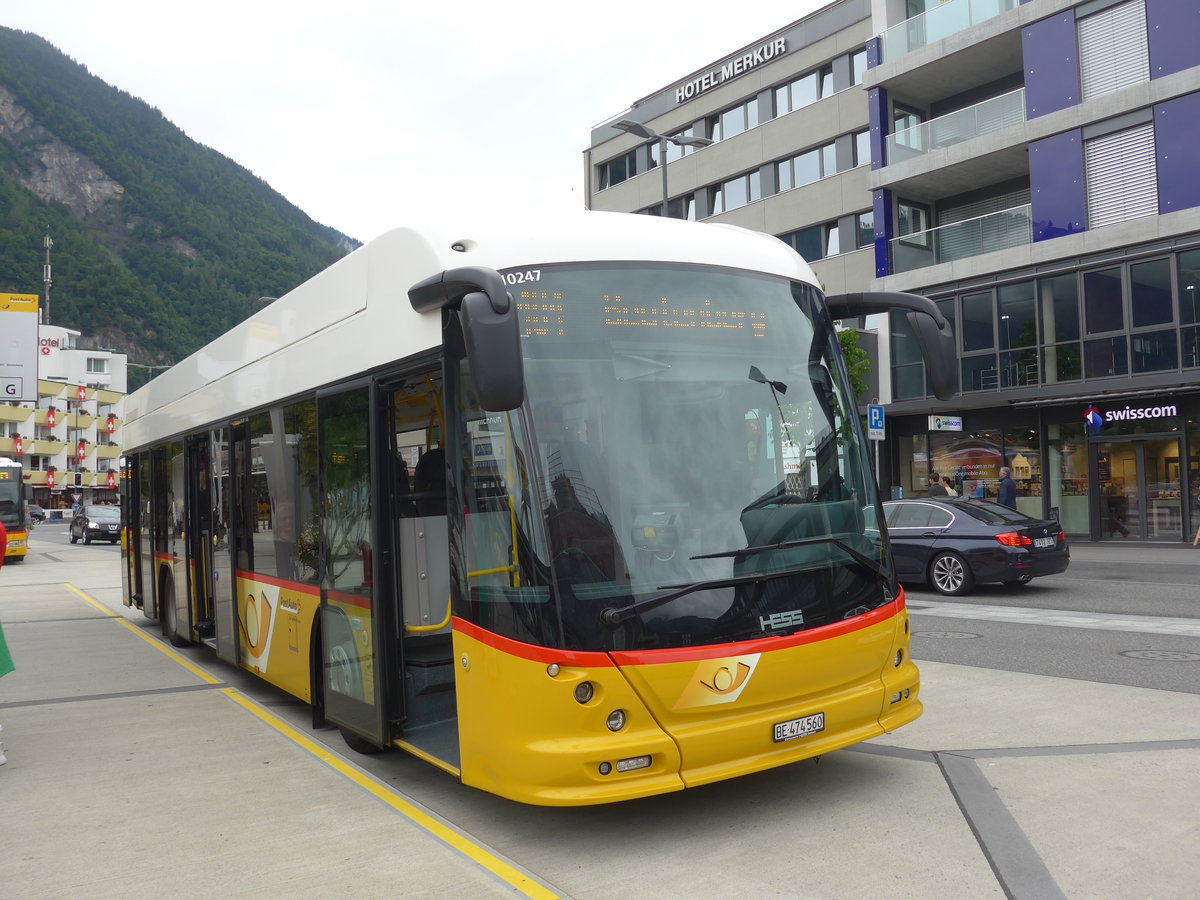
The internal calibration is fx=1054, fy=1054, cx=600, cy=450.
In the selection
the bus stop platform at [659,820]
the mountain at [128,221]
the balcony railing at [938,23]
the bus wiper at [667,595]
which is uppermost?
the mountain at [128,221]

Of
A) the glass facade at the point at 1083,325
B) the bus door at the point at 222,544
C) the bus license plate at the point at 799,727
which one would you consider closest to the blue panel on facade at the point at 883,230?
the glass facade at the point at 1083,325

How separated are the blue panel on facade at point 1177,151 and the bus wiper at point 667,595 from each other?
2150 cm

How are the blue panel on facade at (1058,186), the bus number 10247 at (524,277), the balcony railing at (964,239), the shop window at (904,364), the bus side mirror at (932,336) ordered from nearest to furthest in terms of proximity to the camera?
the bus number 10247 at (524,277)
the bus side mirror at (932,336)
the blue panel on facade at (1058,186)
the balcony railing at (964,239)
the shop window at (904,364)

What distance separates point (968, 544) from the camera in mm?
14781

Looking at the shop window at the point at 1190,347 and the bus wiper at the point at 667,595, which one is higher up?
the shop window at the point at 1190,347

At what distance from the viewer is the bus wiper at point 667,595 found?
4.49 metres

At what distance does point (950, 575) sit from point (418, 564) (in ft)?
35.7

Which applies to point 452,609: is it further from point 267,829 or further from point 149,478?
point 149,478

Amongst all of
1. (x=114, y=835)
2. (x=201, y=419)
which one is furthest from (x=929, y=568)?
(x=114, y=835)

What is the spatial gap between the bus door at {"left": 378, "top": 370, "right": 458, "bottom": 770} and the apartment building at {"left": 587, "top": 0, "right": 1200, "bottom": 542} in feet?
67.4

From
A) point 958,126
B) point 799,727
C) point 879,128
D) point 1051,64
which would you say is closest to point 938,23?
point 958,126

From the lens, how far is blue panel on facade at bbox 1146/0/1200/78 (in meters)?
22.0

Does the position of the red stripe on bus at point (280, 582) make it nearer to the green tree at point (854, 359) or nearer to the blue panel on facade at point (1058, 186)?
the green tree at point (854, 359)

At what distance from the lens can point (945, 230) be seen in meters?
27.2
